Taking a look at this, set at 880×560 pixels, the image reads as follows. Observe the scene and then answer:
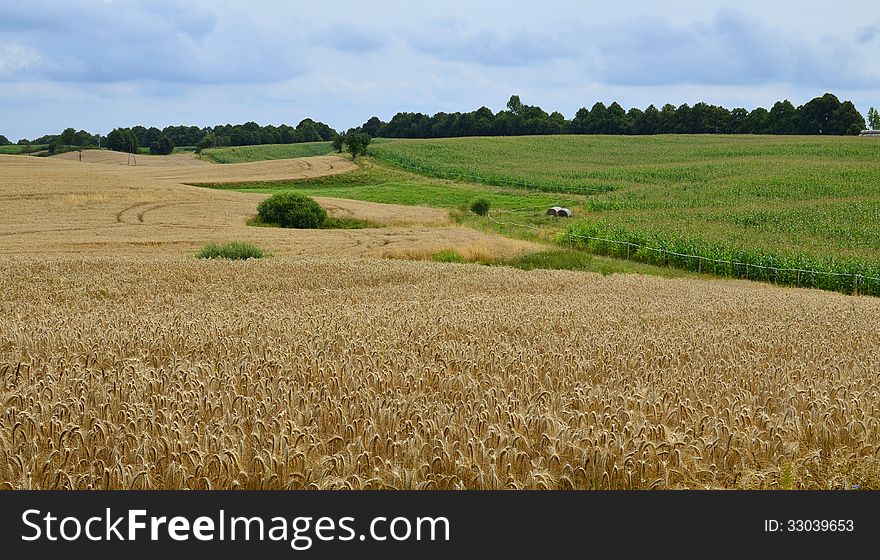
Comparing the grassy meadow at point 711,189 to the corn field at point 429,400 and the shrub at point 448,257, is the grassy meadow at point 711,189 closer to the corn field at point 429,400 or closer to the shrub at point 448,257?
the shrub at point 448,257

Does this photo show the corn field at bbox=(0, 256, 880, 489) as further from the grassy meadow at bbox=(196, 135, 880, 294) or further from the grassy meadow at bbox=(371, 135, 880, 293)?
the grassy meadow at bbox=(371, 135, 880, 293)

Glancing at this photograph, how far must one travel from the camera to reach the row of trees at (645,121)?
13562 centimetres

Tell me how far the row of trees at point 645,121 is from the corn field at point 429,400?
134 metres

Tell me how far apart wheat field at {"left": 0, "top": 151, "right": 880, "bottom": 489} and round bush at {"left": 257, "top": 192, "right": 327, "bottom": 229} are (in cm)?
3633

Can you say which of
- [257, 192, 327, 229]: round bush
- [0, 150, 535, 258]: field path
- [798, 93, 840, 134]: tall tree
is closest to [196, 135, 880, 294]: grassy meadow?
[0, 150, 535, 258]: field path

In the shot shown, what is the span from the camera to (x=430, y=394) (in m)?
7.85

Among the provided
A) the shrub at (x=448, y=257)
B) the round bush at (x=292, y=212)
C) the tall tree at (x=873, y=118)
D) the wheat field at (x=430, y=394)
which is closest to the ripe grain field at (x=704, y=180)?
the shrub at (x=448, y=257)

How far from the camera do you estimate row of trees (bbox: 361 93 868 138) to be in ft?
445

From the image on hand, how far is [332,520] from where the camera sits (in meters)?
4.75

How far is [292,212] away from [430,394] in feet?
155

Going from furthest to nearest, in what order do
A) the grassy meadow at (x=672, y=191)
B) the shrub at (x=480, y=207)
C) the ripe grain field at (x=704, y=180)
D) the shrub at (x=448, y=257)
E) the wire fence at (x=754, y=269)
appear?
the shrub at (x=480, y=207), the ripe grain field at (x=704, y=180), the grassy meadow at (x=672, y=191), the shrub at (x=448, y=257), the wire fence at (x=754, y=269)

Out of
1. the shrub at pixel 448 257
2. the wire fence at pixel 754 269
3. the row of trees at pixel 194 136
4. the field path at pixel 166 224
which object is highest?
the row of trees at pixel 194 136

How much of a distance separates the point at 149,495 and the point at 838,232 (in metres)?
53.6

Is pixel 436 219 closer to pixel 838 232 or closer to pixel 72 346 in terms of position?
pixel 838 232
